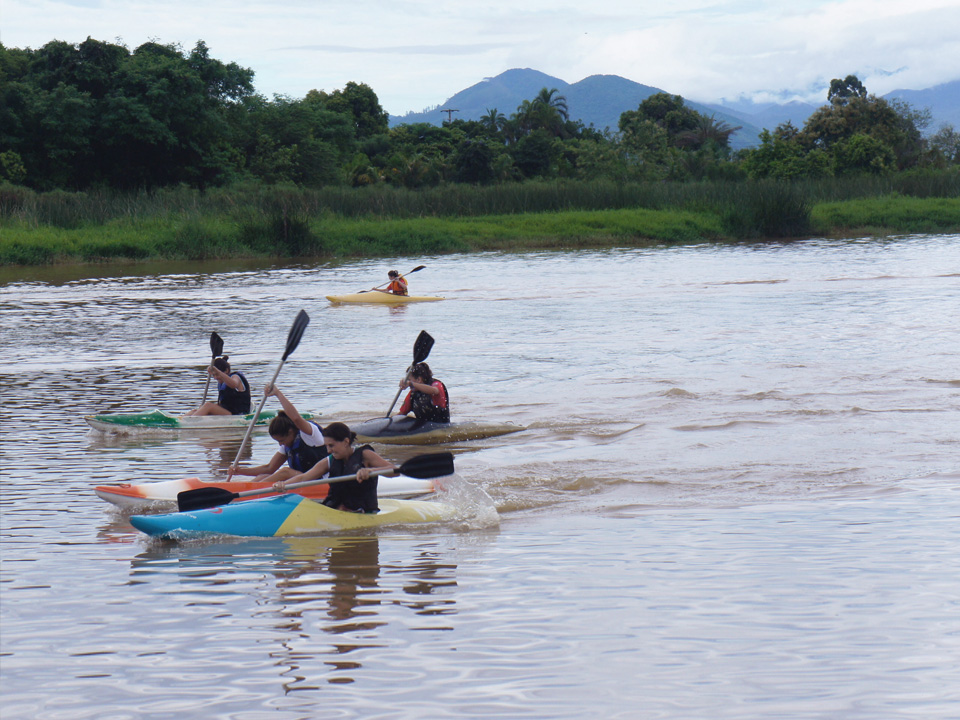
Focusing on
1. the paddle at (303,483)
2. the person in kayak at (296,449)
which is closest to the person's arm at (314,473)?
the paddle at (303,483)

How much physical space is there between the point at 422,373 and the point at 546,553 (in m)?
4.22

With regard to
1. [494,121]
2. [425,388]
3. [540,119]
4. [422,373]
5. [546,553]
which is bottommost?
[546,553]

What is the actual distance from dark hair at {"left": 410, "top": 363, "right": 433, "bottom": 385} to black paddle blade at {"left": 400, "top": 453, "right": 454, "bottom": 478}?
116 inches

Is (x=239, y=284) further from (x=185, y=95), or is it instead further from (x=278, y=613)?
(x=278, y=613)

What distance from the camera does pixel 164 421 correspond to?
1017 centimetres

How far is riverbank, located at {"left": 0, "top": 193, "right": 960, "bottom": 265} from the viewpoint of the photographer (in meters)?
32.0

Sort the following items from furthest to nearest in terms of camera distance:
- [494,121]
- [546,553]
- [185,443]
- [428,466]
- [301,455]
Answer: [494,121] < [185,443] < [301,455] < [428,466] < [546,553]

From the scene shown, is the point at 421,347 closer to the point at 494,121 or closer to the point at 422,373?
the point at 422,373

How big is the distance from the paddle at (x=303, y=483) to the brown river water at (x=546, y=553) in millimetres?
331

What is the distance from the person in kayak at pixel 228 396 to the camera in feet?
34.2

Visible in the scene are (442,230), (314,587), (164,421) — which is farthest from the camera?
(442,230)

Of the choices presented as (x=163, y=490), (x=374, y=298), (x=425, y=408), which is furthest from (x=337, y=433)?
(x=374, y=298)

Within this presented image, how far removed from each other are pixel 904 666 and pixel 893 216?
37792 millimetres

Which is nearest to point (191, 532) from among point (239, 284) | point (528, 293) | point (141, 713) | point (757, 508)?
point (141, 713)
